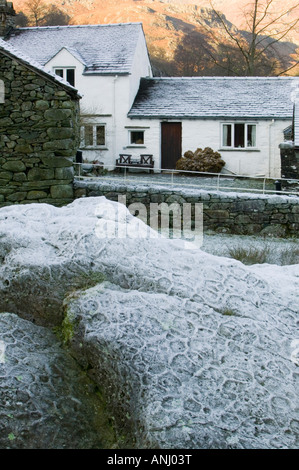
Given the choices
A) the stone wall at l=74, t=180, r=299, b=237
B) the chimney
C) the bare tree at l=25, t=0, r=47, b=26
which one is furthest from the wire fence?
the bare tree at l=25, t=0, r=47, b=26

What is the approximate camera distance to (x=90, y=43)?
24484 mm

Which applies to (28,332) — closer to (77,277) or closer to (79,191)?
(77,277)

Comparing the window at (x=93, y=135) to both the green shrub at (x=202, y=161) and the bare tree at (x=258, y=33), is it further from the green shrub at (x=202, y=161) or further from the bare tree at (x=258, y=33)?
the bare tree at (x=258, y=33)

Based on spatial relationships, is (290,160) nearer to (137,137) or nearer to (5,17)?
A: (137,137)

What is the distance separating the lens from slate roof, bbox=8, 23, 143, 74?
23.0 m

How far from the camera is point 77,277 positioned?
4.86 m

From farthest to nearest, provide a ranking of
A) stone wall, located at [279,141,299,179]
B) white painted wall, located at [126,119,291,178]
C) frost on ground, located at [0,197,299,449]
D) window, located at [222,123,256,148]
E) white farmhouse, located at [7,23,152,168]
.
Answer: white farmhouse, located at [7,23,152,168], window, located at [222,123,256,148], white painted wall, located at [126,119,291,178], stone wall, located at [279,141,299,179], frost on ground, located at [0,197,299,449]

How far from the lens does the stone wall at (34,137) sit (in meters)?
12.6

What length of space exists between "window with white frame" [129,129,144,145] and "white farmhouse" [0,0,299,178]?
0.15 ft

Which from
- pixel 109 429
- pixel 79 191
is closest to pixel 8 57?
pixel 79 191

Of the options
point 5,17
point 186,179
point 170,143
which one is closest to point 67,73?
point 5,17

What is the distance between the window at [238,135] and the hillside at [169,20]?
1890 centimetres

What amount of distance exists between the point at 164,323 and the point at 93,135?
65.6 ft

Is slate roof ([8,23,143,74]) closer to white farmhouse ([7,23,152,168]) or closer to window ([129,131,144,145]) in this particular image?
white farmhouse ([7,23,152,168])
